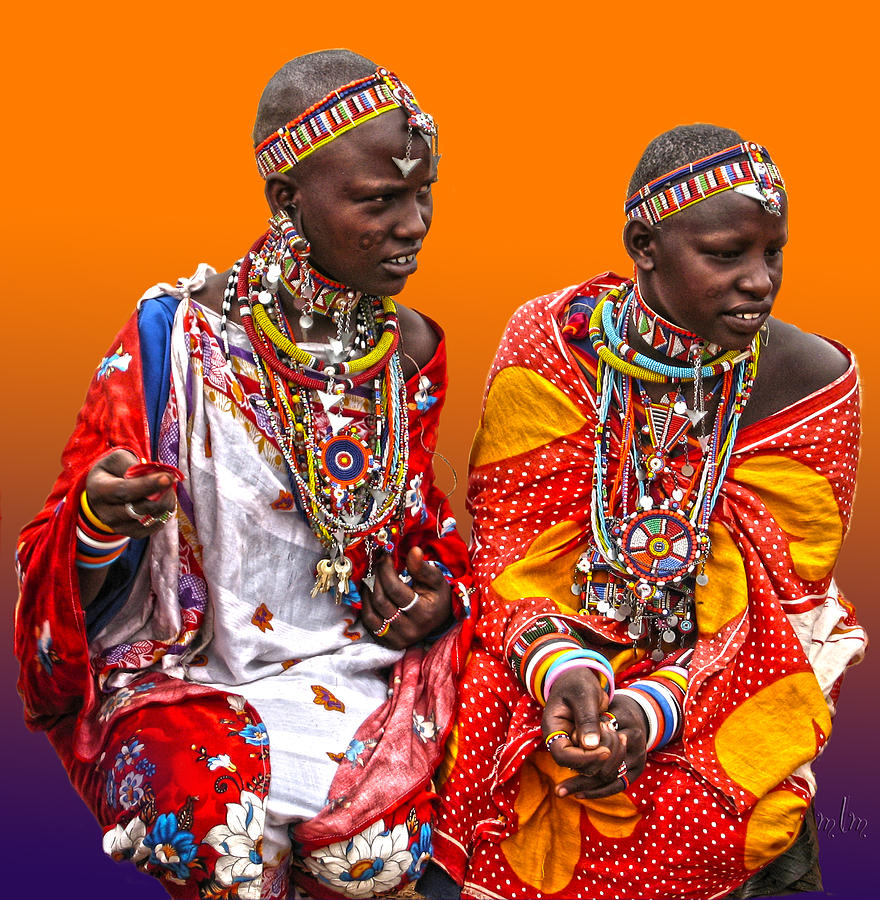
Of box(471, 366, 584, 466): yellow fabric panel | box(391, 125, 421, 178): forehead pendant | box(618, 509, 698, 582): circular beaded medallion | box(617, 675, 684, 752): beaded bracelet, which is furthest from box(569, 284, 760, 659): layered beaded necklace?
box(391, 125, 421, 178): forehead pendant

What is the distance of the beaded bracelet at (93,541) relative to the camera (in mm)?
3975

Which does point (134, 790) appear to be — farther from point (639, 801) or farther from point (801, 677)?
point (801, 677)

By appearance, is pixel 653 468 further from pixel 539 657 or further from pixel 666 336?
pixel 539 657

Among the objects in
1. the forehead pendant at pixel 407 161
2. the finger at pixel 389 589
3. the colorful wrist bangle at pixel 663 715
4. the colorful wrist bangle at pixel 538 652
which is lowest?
the colorful wrist bangle at pixel 663 715

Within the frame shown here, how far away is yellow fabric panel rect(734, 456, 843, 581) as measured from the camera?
4.43 m

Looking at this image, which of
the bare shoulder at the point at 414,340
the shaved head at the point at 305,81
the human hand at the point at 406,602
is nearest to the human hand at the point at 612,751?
the human hand at the point at 406,602

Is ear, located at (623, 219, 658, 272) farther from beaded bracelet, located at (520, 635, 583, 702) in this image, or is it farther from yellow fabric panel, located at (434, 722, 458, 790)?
yellow fabric panel, located at (434, 722, 458, 790)

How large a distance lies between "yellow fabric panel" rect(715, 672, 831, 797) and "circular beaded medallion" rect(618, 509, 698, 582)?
389mm

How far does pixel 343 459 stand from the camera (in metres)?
4.38

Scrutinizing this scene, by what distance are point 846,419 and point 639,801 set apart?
3.69 feet

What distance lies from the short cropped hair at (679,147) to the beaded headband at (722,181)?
2 centimetres

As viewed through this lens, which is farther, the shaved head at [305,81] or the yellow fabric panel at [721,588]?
the yellow fabric panel at [721,588]

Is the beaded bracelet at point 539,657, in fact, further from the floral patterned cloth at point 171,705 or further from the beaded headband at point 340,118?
the beaded headband at point 340,118

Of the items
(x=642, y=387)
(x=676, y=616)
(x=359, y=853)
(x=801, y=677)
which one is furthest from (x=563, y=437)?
(x=359, y=853)
